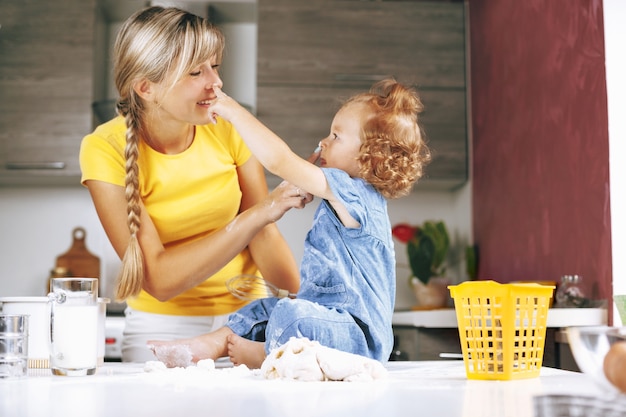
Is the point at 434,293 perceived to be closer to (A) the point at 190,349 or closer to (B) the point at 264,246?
(B) the point at 264,246

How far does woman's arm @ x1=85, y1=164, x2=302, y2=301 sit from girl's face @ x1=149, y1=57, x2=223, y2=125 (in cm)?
22

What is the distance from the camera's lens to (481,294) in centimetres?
107

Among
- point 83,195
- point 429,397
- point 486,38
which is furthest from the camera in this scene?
point 83,195

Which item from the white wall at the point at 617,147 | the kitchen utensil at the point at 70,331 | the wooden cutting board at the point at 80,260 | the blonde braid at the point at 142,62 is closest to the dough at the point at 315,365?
the kitchen utensil at the point at 70,331

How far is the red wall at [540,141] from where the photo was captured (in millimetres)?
2289

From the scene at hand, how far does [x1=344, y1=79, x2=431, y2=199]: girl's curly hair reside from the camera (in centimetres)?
146

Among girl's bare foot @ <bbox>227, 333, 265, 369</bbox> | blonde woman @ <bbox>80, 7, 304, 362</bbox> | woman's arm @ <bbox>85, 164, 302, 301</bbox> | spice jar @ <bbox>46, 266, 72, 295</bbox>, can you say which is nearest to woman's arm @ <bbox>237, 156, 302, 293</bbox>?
blonde woman @ <bbox>80, 7, 304, 362</bbox>

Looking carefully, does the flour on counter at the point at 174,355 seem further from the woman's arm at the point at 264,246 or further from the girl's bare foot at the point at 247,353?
the woman's arm at the point at 264,246

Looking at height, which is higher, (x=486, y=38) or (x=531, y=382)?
(x=486, y=38)

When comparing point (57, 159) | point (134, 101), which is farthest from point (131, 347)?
point (57, 159)

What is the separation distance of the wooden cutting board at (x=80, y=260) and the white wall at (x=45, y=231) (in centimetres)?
3

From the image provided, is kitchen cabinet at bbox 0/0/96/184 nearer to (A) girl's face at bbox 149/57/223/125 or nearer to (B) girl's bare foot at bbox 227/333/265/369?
(A) girl's face at bbox 149/57/223/125

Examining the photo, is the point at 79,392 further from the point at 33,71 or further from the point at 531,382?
the point at 33,71

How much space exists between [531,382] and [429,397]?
23 centimetres
